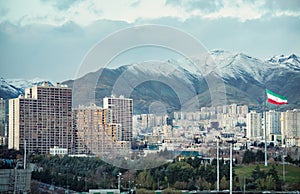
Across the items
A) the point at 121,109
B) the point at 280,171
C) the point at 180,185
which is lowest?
the point at 180,185

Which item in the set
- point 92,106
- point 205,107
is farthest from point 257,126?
point 92,106

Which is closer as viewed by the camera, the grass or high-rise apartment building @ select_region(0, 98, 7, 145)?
the grass

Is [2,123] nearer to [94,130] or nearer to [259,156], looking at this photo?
[94,130]

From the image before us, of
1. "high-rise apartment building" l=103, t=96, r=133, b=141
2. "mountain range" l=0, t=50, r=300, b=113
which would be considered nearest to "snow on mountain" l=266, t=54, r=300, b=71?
"mountain range" l=0, t=50, r=300, b=113

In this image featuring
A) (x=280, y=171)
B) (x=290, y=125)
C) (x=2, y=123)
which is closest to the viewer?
(x=280, y=171)

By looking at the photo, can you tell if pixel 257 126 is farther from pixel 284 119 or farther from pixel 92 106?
pixel 92 106

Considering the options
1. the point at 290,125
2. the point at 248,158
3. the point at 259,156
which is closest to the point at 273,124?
the point at 290,125

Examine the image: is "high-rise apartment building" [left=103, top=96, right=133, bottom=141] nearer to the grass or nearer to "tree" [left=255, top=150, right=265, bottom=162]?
"tree" [left=255, top=150, right=265, bottom=162]
